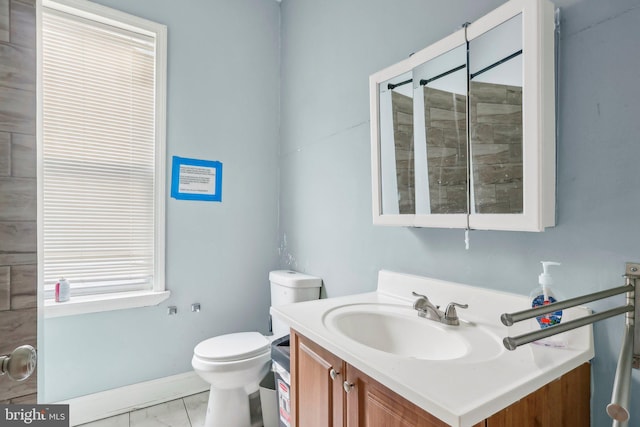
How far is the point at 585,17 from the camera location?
886 mm

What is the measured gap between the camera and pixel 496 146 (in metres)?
1.04

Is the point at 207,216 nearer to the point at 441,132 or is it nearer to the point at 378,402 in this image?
the point at 441,132

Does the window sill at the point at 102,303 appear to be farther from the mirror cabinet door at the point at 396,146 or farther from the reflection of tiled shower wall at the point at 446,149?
the reflection of tiled shower wall at the point at 446,149

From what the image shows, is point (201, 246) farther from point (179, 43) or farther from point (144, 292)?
point (179, 43)

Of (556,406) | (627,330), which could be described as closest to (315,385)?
(556,406)

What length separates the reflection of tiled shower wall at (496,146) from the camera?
3.18ft

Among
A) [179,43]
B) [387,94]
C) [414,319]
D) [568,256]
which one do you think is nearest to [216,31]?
[179,43]

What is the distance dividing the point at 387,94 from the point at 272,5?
1554 mm

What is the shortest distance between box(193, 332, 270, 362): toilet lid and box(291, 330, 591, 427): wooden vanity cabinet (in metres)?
0.57

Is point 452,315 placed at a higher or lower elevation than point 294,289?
higher

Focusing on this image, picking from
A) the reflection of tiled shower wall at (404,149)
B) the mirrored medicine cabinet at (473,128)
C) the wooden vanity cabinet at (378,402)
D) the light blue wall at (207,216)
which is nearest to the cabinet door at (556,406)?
the wooden vanity cabinet at (378,402)

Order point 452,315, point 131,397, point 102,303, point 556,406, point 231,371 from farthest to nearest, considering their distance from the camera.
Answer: point 131,397
point 102,303
point 231,371
point 452,315
point 556,406

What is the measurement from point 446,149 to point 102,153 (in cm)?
189

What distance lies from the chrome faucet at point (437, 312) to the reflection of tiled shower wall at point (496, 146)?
34cm
